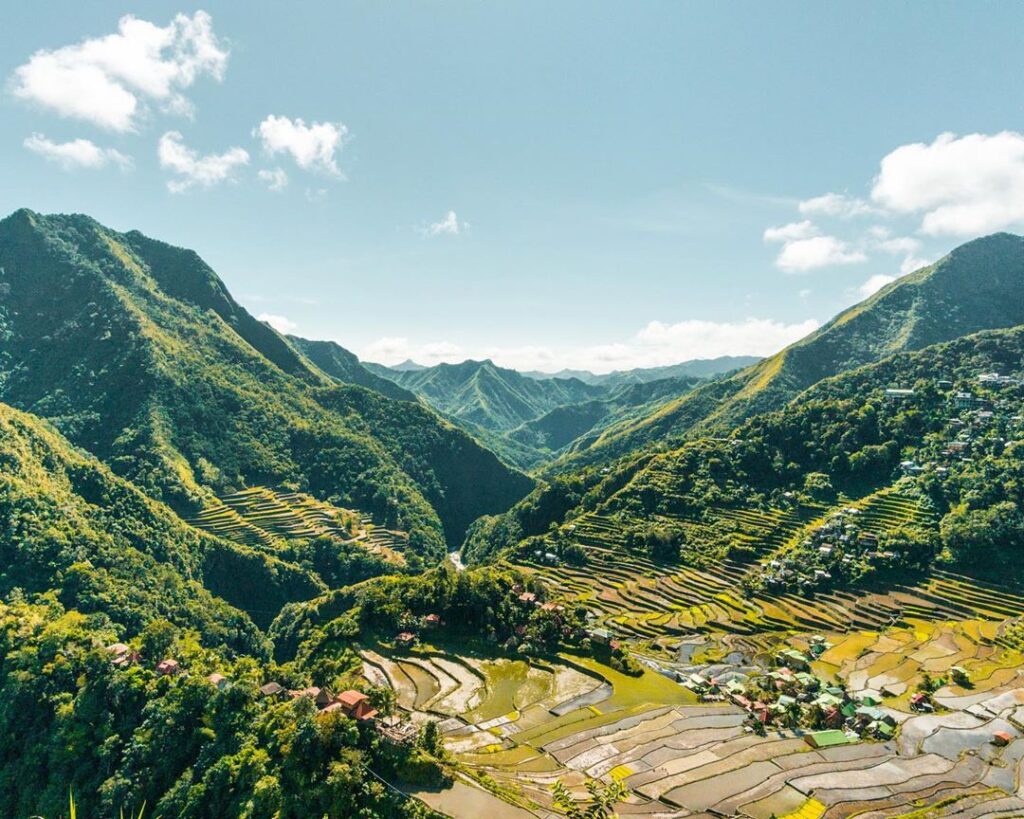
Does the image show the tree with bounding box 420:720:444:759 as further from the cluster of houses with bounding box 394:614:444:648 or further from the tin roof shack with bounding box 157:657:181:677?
the tin roof shack with bounding box 157:657:181:677

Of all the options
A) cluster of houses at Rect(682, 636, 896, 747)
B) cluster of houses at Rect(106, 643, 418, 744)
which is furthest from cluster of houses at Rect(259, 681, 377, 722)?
cluster of houses at Rect(682, 636, 896, 747)

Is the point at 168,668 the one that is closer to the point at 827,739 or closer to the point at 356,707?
the point at 356,707

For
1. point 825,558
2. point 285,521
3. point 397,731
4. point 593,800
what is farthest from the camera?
point 285,521

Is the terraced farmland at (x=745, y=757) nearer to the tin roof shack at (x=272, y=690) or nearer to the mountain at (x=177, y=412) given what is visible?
the tin roof shack at (x=272, y=690)

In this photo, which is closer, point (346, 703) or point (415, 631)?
point (346, 703)

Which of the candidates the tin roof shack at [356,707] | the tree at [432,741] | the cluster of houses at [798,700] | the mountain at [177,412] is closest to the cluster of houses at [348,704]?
the tin roof shack at [356,707]

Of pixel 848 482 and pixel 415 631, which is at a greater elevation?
pixel 848 482

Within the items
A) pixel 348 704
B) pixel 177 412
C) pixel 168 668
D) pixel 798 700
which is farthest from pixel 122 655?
pixel 177 412
